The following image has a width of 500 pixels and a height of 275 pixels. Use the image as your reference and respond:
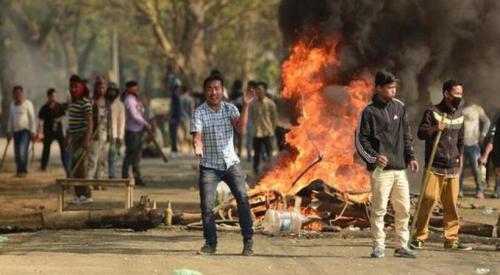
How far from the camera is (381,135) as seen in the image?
1130 cm

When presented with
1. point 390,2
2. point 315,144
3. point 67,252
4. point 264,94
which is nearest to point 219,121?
point 67,252

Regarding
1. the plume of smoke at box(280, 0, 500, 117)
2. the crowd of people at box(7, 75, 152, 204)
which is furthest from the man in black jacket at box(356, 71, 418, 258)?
the crowd of people at box(7, 75, 152, 204)

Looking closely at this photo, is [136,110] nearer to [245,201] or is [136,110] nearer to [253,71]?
[245,201]

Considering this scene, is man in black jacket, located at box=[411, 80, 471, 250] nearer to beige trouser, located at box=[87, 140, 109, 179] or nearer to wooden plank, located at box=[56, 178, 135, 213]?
wooden plank, located at box=[56, 178, 135, 213]

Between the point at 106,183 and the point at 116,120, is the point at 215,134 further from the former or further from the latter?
the point at 116,120

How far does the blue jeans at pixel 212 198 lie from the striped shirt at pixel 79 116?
247 inches

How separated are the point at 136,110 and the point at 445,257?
31.5 ft

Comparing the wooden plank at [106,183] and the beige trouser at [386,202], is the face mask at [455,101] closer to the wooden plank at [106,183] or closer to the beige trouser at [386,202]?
the beige trouser at [386,202]

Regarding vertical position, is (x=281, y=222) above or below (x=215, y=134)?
below

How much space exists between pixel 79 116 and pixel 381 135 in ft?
24.3

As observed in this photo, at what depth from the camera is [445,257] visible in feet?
37.9

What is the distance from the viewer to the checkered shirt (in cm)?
1159

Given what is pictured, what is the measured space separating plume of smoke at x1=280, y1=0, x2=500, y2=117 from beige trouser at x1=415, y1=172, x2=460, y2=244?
434cm

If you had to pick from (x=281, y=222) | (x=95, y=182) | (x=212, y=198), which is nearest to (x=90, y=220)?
(x=95, y=182)
